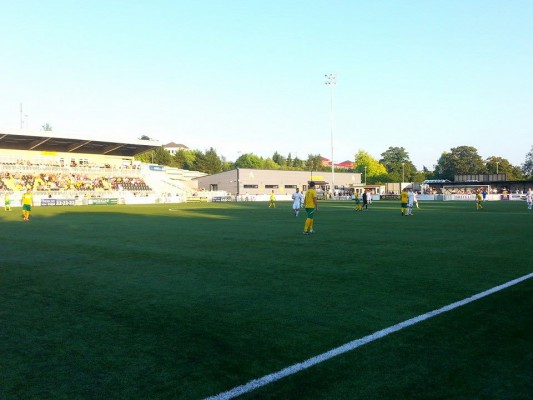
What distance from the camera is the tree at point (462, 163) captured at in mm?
124500

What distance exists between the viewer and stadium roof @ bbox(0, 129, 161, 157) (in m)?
56.2

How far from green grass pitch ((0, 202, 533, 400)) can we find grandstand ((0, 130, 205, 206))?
1866 inches

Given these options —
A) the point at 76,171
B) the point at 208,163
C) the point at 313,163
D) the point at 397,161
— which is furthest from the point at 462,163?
the point at 76,171

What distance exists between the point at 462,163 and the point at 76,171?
10213 cm

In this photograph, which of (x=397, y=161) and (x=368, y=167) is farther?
(x=397, y=161)

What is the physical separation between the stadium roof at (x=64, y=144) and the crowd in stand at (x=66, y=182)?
14.2 feet

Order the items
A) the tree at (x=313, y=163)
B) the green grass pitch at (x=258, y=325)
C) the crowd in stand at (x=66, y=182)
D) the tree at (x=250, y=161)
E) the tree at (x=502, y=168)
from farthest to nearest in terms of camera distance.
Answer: the tree at (x=313, y=163), the tree at (x=250, y=161), the tree at (x=502, y=168), the crowd in stand at (x=66, y=182), the green grass pitch at (x=258, y=325)

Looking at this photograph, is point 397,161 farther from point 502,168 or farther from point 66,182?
point 66,182

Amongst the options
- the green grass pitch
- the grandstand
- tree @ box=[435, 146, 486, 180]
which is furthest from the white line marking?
tree @ box=[435, 146, 486, 180]

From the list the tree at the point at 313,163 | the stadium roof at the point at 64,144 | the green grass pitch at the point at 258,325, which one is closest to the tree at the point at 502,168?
the tree at the point at 313,163

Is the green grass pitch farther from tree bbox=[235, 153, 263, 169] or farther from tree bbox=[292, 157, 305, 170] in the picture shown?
tree bbox=[292, 157, 305, 170]

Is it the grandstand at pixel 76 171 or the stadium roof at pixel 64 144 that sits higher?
the stadium roof at pixel 64 144

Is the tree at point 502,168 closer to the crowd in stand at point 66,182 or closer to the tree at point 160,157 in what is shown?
the tree at point 160,157

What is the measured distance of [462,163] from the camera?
412 ft
